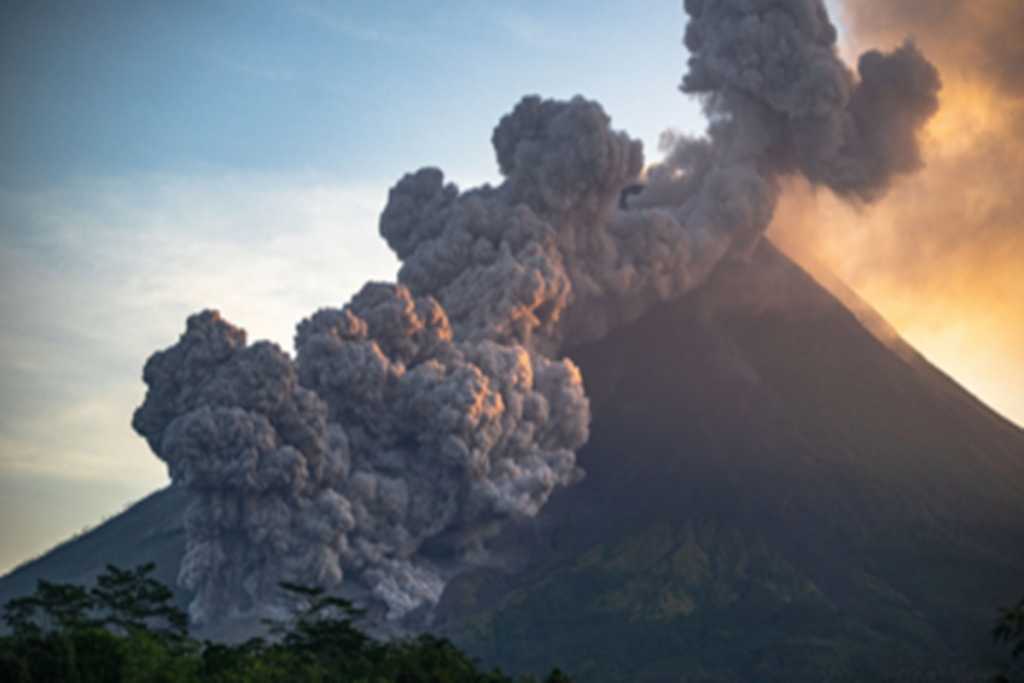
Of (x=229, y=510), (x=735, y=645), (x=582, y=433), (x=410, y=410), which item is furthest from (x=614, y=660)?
(x=229, y=510)

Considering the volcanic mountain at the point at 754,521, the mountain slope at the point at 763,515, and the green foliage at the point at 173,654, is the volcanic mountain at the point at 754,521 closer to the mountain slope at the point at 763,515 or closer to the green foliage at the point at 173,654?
the mountain slope at the point at 763,515

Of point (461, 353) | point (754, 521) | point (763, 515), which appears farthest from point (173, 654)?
point (763, 515)

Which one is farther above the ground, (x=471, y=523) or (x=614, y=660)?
(x=471, y=523)

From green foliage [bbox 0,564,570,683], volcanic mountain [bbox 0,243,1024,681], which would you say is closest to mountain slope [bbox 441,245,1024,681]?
volcanic mountain [bbox 0,243,1024,681]

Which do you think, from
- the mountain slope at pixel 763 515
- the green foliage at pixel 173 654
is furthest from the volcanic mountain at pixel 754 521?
the green foliage at pixel 173 654

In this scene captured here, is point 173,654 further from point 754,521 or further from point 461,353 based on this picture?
point 754,521

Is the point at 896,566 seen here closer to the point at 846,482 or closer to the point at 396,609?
the point at 846,482
